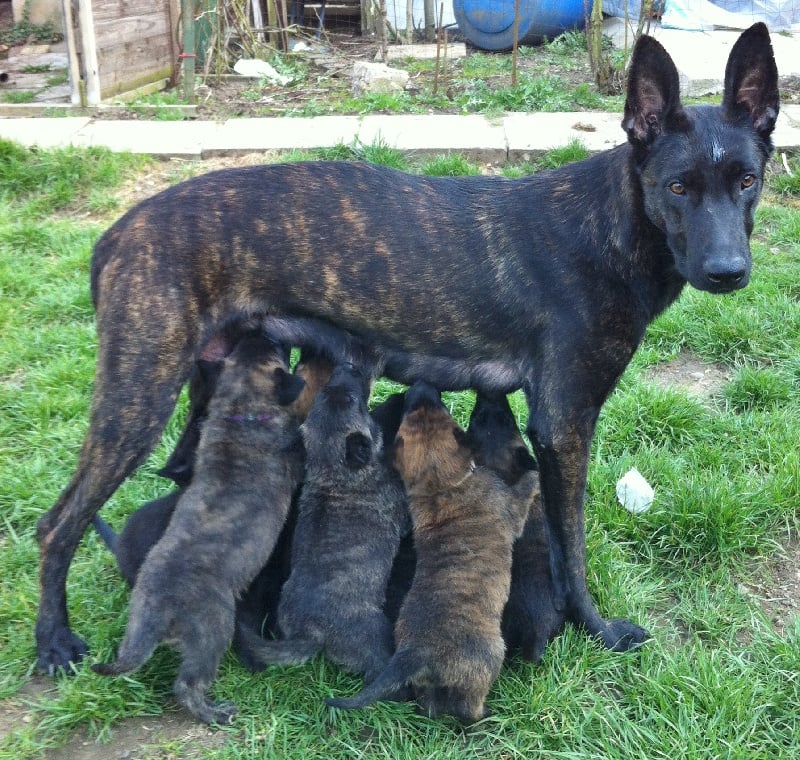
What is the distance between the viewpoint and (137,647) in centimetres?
271

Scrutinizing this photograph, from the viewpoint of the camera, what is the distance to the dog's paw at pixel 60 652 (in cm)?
303

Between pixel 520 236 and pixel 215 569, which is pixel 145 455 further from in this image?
pixel 520 236

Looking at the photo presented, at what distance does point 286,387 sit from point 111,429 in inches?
25.9

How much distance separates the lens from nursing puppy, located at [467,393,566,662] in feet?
9.98

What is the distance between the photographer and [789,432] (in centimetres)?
420

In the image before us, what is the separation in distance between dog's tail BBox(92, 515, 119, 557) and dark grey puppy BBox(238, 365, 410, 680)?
2.53 ft

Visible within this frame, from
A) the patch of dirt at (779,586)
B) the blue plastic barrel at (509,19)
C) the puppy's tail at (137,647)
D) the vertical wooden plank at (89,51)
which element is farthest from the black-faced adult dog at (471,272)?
the blue plastic barrel at (509,19)

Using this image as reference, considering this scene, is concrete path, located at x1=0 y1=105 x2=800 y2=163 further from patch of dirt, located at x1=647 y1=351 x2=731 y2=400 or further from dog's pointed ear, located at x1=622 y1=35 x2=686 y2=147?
dog's pointed ear, located at x1=622 y1=35 x2=686 y2=147

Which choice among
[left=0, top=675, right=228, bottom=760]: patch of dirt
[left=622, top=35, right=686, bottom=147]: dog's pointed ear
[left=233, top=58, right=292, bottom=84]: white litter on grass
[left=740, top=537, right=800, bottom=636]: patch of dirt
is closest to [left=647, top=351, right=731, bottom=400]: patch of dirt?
[left=740, top=537, right=800, bottom=636]: patch of dirt

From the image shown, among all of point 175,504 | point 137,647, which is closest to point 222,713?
point 137,647

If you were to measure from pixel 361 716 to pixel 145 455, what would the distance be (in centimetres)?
119

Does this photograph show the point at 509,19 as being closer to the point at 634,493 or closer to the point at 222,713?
the point at 634,493

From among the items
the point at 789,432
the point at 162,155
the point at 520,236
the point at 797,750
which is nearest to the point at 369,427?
the point at 520,236

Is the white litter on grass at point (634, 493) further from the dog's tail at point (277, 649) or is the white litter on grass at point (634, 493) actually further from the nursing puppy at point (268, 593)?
the dog's tail at point (277, 649)
